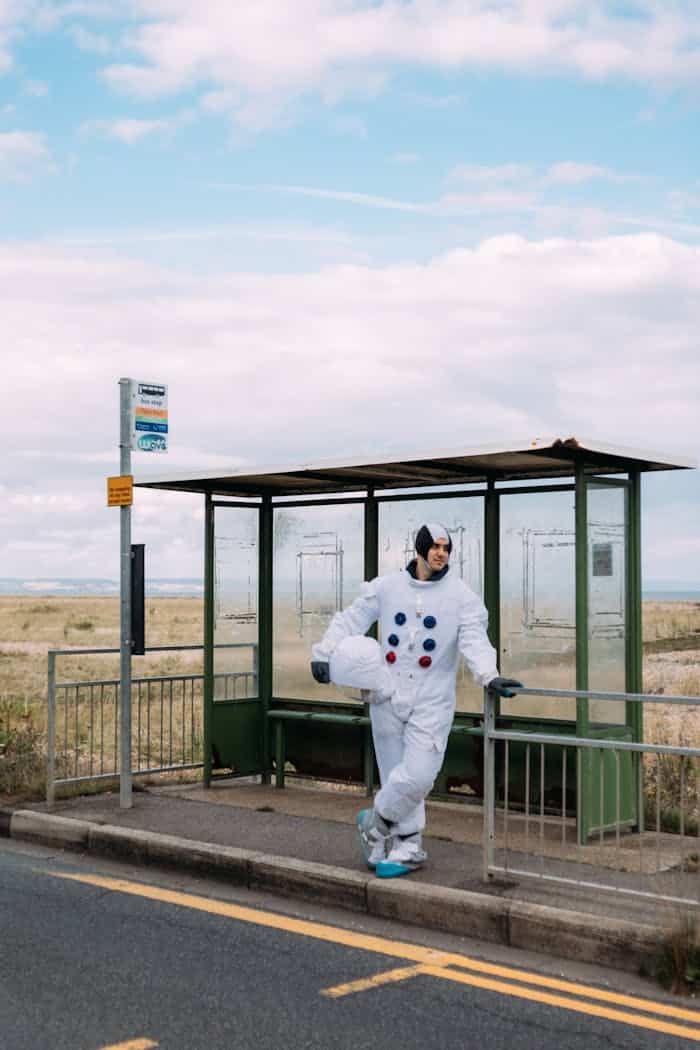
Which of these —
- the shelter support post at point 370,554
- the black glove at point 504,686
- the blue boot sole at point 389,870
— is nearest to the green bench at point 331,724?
the shelter support post at point 370,554

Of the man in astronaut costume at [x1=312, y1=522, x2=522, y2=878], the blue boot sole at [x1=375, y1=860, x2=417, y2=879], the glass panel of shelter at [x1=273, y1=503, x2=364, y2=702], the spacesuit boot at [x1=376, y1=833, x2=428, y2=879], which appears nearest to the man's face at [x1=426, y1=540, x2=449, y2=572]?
the man in astronaut costume at [x1=312, y1=522, x2=522, y2=878]

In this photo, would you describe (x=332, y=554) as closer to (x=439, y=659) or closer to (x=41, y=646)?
(x=439, y=659)

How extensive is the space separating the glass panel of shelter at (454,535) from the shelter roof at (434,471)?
0.60ft

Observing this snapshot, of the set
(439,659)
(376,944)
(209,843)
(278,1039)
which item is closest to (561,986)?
(376,944)

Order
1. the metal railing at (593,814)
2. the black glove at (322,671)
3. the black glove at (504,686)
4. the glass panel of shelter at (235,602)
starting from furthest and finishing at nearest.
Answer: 1. the glass panel of shelter at (235,602)
2. the black glove at (322,671)
3. the black glove at (504,686)
4. the metal railing at (593,814)

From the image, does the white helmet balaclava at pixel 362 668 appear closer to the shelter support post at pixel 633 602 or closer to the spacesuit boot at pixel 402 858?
the spacesuit boot at pixel 402 858

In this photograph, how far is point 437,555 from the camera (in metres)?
7.59

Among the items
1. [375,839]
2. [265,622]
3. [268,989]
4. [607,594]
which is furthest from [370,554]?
[268,989]

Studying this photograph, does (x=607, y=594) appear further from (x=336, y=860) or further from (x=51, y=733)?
(x=51, y=733)

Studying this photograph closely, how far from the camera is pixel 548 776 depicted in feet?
30.5

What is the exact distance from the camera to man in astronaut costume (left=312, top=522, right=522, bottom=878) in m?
7.35

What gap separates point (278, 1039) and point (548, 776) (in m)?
4.49

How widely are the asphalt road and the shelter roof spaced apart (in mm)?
2969

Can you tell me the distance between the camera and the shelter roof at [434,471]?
27.0 feet
